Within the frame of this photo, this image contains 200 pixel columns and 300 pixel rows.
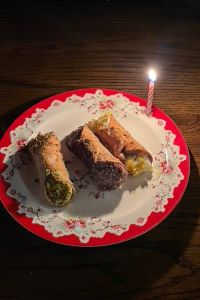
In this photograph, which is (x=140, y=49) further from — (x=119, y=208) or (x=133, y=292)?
(x=133, y=292)

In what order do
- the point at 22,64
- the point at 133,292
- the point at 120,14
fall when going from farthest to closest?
the point at 120,14, the point at 22,64, the point at 133,292

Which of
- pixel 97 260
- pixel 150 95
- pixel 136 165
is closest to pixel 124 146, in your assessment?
pixel 136 165

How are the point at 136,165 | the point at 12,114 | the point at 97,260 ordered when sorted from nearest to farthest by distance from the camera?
1. the point at 97,260
2. the point at 136,165
3. the point at 12,114

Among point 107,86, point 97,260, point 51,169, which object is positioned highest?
point 107,86

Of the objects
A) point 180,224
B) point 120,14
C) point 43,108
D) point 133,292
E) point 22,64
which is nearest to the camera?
point 133,292

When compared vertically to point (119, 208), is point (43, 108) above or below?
above

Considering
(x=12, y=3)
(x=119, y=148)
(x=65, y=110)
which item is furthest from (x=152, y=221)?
(x=12, y=3)

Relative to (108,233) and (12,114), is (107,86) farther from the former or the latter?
(108,233)
